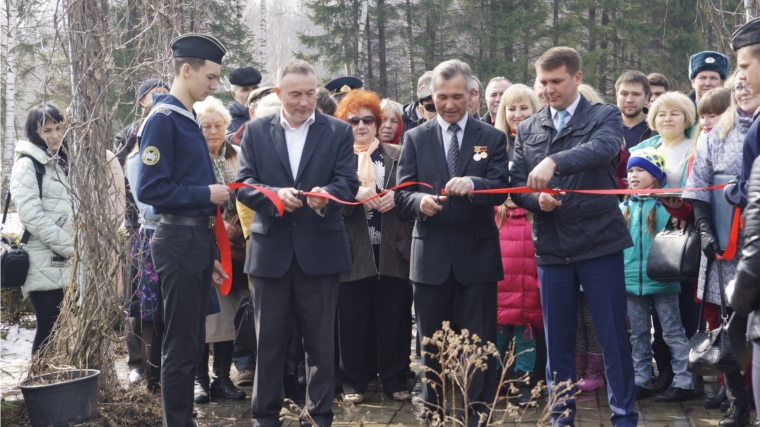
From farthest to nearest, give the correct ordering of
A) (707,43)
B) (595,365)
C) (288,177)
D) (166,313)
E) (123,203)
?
(707,43) < (595,365) < (123,203) < (288,177) < (166,313)

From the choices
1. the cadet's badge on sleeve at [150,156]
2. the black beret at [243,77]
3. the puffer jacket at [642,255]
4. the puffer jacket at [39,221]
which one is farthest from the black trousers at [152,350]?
the puffer jacket at [642,255]

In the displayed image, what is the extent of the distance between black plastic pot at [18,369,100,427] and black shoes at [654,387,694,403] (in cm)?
391

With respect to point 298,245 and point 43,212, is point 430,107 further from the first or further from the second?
point 43,212

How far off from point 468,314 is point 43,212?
330cm

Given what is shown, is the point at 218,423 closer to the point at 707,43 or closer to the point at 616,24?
the point at 616,24

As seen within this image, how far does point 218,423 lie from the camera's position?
17.8 feet

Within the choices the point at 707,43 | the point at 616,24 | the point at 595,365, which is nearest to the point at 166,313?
the point at 595,365

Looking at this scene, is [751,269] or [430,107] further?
[430,107]

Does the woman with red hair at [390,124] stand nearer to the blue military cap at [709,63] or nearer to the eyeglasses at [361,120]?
the eyeglasses at [361,120]

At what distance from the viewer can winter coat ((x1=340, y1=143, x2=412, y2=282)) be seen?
5.95m

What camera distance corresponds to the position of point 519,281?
599cm

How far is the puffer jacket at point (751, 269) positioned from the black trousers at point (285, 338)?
2.49 metres

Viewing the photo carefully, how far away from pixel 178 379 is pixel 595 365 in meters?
3.24

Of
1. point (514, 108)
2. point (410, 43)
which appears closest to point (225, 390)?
point (514, 108)
